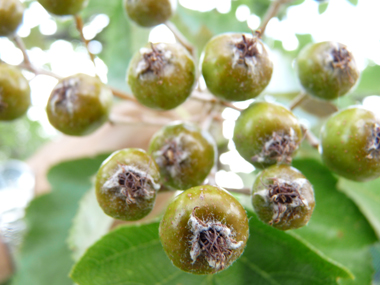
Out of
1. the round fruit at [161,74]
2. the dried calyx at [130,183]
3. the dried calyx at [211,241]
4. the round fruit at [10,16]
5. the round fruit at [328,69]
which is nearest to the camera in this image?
the dried calyx at [211,241]

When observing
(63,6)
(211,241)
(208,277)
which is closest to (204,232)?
(211,241)

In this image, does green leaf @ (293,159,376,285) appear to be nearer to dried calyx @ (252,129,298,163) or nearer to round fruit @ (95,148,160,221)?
dried calyx @ (252,129,298,163)

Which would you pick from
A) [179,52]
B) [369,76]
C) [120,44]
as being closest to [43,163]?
[120,44]

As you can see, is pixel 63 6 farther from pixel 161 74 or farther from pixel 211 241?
pixel 211 241

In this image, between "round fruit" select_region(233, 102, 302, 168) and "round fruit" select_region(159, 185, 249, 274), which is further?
"round fruit" select_region(233, 102, 302, 168)

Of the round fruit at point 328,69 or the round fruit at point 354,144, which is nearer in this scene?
the round fruit at point 354,144

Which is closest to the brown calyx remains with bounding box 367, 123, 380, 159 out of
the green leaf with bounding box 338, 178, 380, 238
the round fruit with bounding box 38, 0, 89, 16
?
the green leaf with bounding box 338, 178, 380, 238

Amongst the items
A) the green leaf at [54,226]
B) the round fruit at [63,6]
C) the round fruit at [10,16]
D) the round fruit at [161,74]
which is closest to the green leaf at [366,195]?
the round fruit at [161,74]

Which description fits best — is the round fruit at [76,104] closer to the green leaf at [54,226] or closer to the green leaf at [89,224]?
the green leaf at [89,224]

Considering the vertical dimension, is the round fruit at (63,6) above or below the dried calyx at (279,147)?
above
